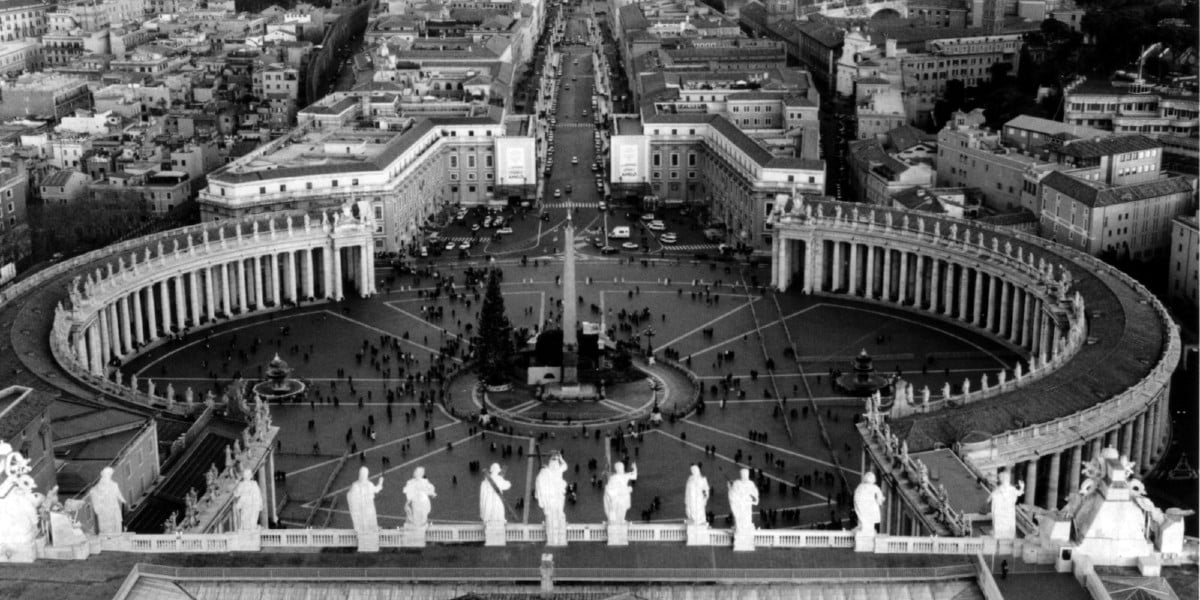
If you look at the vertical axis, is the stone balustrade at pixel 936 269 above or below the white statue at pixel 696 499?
below

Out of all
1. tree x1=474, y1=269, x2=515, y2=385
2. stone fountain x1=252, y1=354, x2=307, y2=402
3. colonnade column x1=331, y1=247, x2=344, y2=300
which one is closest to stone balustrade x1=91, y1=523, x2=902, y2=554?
stone fountain x1=252, y1=354, x2=307, y2=402

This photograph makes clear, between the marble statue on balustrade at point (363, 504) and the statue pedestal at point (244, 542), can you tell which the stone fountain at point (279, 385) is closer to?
the statue pedestal at point (244, 542)

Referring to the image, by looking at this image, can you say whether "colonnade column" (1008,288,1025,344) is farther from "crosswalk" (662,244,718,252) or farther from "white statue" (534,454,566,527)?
"white statue" (534,454,566,527)

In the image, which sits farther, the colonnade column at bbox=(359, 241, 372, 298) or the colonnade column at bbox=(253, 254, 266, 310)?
the colonnade column at bbox=(359, 241, 372, 298)

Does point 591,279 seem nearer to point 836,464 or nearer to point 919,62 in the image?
point 836,464

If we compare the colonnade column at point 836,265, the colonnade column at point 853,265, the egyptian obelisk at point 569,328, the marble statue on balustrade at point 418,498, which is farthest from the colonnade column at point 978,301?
the marble statue on balustrade at point 418,498

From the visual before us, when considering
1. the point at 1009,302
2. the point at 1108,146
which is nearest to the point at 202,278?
the point at 1009,302
